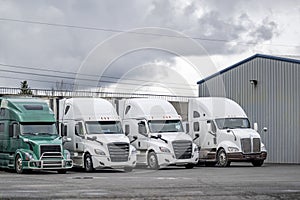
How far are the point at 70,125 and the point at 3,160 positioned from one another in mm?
3788

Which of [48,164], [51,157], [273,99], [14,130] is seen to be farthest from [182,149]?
[273,99]

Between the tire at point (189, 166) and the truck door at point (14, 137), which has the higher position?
the truck door at point (14, 137)

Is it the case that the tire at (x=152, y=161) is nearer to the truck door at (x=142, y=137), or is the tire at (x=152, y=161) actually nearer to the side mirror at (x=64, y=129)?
the truck door at (x=142, y=137)

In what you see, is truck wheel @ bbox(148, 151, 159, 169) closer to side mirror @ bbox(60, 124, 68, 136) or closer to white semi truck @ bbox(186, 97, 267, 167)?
side mirror @ bbox(60, 124, 68, 136)

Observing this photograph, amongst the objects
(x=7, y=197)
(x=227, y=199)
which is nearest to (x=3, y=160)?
(x=7, y=197)

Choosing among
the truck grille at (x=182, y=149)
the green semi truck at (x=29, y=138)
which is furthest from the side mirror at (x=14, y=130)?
the truck grille at (x=182, y=149)

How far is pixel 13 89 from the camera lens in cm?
4888

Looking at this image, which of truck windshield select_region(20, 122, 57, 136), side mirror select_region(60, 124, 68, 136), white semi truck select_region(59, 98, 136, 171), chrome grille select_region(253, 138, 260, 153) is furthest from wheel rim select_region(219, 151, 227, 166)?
truck windshield select_region(20, 122, 57, 136)

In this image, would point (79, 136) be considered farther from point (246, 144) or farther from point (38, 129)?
point (246, 144)

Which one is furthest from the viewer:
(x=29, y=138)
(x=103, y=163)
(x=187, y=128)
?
(x=187, y=128)

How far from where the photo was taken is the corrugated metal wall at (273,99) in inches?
1591

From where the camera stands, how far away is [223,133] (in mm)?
35281

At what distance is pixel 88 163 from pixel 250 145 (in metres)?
9.14

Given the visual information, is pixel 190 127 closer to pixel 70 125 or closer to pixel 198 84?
pixel 70 125
